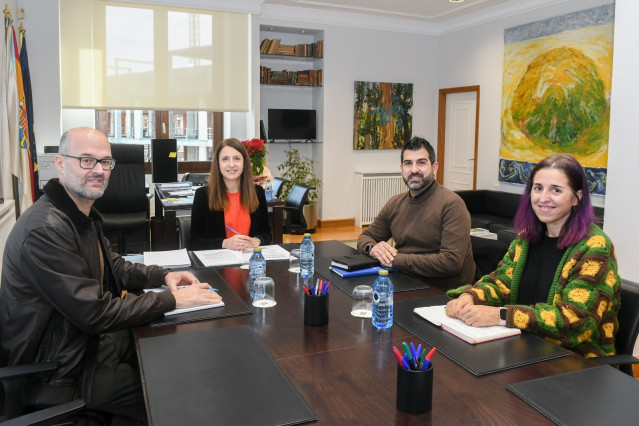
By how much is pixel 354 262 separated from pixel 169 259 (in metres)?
0.91

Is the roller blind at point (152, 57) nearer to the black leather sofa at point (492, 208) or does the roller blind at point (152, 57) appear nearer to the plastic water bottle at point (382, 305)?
the black leather sofa at point (492, 208)

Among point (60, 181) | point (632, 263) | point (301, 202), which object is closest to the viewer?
point (60, 181)

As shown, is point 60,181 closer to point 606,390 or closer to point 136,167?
point 606,390

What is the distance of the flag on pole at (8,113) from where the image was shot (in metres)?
4.41

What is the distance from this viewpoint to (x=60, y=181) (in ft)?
6.39

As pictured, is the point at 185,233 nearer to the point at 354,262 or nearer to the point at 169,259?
the point at 169,259

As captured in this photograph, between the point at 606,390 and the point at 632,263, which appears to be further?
the point at 632,263

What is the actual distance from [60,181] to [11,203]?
109 inches

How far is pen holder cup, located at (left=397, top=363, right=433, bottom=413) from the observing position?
1206mm

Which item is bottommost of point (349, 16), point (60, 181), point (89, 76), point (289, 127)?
point (60, 181)

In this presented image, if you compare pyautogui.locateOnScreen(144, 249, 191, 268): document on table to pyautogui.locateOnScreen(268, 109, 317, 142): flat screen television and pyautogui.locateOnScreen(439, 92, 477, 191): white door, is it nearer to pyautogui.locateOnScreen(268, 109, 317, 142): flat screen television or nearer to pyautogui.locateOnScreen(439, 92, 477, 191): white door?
pyautogui.locateOnScreen(268, 109, 317, 142): flat screen television

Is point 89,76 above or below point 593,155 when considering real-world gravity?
above

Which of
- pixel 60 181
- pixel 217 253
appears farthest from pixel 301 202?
pixel 60 181

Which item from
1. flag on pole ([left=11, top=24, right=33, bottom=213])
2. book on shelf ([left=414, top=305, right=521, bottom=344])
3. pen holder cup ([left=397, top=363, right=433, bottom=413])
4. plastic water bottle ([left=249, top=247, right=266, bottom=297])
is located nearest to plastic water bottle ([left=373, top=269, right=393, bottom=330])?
book on shelf ([left=414, top=305, right=521, bottom=344])
